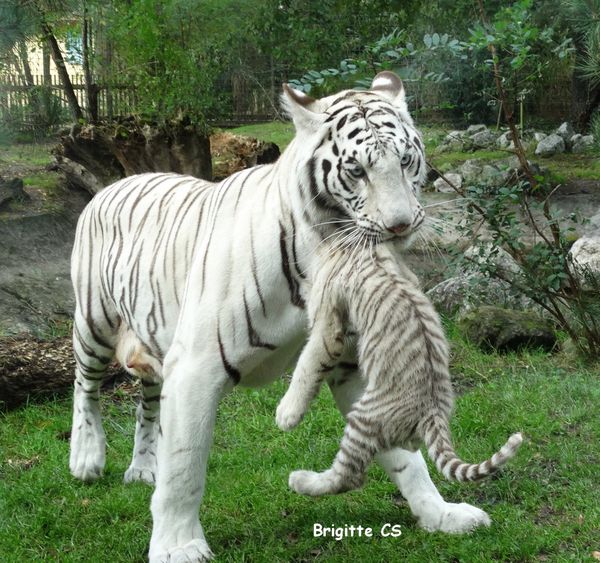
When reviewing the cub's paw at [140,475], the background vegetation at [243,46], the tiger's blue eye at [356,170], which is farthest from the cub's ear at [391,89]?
the background vegetation at [243,46]

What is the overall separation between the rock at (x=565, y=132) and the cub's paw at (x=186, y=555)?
34.8 ft

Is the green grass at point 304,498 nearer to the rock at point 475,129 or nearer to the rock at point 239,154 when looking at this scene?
the rock at point 239,154

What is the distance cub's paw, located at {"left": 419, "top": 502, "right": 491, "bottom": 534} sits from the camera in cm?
396

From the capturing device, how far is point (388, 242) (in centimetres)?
334

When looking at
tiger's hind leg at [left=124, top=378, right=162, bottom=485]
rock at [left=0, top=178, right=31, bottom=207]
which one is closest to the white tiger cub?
tiger's hind leg at [left=124, top=378, right=162, bottom=485]

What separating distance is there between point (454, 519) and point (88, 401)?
7.48 feet

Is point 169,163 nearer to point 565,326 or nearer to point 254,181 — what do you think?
point 565,326

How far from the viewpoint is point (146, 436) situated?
5.21m

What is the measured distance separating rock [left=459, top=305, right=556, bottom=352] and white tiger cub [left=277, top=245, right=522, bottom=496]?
3.70m

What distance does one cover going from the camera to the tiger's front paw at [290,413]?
3.36 m

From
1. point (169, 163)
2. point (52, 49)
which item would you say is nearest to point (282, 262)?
point (169, 163)

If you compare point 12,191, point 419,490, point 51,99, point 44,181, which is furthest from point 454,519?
point 51,99

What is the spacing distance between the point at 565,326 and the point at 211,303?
3.82 m

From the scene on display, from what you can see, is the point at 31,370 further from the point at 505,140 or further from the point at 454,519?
the point at 505,140
